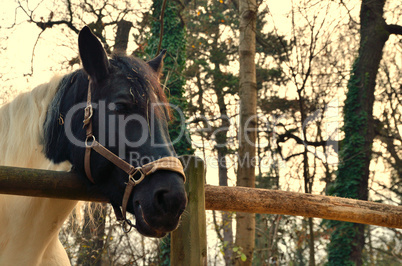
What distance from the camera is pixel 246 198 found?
255 centimetres

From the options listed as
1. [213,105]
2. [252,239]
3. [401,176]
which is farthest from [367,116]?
[252,239]

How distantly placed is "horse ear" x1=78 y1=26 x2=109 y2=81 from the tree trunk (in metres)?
4.30

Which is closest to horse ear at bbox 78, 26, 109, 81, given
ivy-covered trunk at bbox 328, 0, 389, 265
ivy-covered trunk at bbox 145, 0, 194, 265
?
ivy-covered trunk at bbox 145, 0, 194, 265

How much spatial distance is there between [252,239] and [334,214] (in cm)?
379

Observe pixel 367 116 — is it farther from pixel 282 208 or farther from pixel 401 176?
pixel 282 208

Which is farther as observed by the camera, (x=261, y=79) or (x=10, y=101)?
(x=261, y=79)

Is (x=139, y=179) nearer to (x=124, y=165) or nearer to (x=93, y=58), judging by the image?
(x=124, y=165)

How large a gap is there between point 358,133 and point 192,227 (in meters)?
10.9

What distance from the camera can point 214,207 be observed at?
2473 mm

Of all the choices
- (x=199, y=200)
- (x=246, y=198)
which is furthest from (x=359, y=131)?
(x=199, y=200)

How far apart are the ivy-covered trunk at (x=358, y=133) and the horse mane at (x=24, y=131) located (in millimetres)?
10068

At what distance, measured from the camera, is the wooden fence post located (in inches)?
81.1

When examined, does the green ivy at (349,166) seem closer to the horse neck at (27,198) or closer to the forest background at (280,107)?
the forest background at (280,107)

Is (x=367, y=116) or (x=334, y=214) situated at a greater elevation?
(x=367, y=116)
